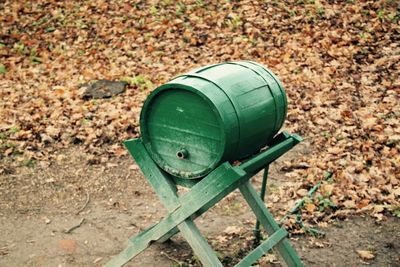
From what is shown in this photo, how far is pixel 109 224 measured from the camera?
4.46 metres

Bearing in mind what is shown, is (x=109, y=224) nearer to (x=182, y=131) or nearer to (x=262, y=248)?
(x=262, y=248)

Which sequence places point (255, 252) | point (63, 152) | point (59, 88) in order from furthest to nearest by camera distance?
point (59, 88) < point (63, 152) < point (255, 252)

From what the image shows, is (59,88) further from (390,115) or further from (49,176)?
(390,115)

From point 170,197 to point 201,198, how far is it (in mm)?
252

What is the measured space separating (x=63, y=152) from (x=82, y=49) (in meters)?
3.21

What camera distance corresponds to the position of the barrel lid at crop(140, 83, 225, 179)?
2654 millimetres

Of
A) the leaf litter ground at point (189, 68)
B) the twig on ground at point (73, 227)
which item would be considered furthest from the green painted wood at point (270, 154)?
the twig on ground at point (73, 227)

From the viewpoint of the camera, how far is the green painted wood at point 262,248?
3.10 metres

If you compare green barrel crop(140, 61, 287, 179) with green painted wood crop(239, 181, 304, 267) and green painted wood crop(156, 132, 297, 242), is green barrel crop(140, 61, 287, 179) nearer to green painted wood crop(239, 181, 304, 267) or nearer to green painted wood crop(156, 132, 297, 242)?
green painted wood crop(156, 132, 297, 242)

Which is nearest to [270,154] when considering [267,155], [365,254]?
[267,155]

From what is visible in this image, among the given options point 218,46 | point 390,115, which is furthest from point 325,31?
point 390,115

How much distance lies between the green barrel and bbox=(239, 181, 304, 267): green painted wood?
349 mm

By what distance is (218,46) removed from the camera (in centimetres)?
795

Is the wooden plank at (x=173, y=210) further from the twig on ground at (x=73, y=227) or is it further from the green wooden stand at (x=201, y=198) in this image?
the twig on ground at (x=73, y=227)
